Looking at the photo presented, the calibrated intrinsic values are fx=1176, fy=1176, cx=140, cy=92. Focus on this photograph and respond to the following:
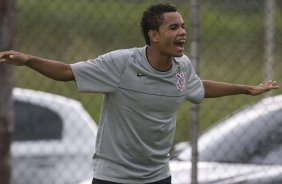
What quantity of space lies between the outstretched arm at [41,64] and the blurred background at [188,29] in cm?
227

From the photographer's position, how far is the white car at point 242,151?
818 cm

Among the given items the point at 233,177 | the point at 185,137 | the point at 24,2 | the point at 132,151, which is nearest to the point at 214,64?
the point at 233,177

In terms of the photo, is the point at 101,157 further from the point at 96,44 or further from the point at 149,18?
the point at 96,44

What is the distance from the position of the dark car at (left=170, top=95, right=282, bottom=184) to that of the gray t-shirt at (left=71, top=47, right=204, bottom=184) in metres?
1.43

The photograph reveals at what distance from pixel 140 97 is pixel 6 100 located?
281cm

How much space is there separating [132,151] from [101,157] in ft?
0.61

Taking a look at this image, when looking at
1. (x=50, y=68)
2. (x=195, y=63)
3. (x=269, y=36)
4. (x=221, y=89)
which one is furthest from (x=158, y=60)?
(x=269, y=36)

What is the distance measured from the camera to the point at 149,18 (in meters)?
6.82

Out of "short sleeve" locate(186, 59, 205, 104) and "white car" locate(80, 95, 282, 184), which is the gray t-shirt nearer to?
"short sleeve" locate(186, 59, 205, 104)

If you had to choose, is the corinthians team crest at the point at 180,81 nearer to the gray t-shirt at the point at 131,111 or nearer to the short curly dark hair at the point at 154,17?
the gray t-shirt at the point at 131,111

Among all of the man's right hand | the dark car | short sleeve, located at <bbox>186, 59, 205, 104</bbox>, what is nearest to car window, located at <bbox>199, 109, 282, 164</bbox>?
the dark car

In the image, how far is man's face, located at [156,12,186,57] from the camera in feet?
22.0

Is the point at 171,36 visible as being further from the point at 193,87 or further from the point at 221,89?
the point at 221,89

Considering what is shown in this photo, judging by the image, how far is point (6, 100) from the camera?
30.3ft
